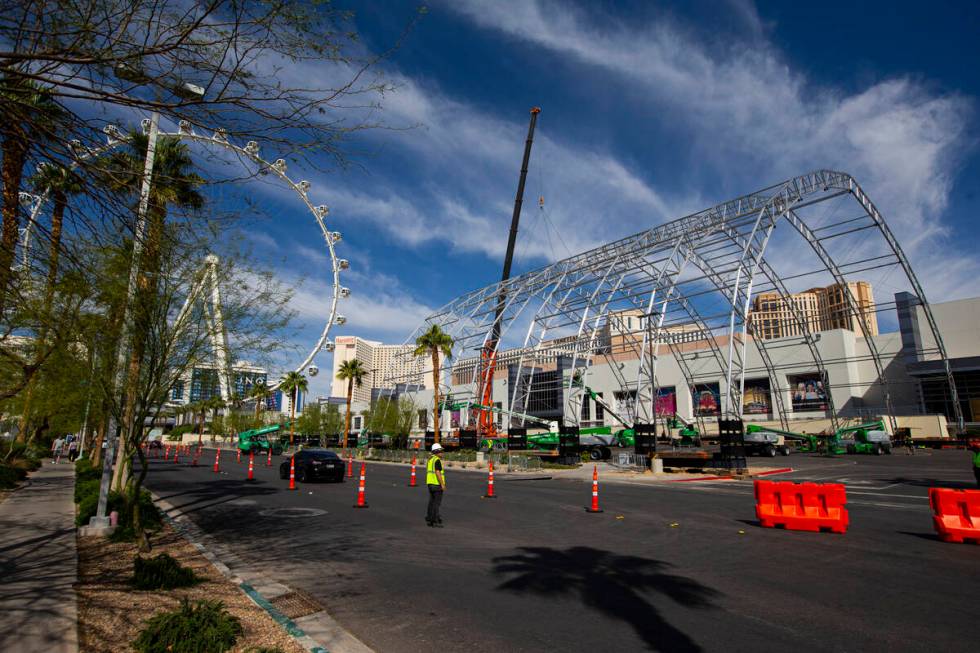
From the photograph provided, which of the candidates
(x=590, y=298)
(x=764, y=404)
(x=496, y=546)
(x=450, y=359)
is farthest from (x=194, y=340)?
(x=764, y=404)

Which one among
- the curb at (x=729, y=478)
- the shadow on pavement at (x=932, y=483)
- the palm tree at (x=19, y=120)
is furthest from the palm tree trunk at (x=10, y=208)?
the shadow on pavement at (x=932, y=483)

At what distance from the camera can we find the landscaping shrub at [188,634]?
488 cm

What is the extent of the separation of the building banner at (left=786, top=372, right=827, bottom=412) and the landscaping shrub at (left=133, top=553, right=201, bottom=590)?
65317 mm

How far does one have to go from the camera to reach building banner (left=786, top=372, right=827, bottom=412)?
200ft

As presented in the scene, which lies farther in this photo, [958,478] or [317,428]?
[317,428]

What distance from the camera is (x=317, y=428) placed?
7731cm

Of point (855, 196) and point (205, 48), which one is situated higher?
point (855, 196)

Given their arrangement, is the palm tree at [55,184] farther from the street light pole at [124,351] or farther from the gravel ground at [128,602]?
the gravel ground at [128,602]

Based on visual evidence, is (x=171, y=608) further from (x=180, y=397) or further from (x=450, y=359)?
(x=450, y=359)

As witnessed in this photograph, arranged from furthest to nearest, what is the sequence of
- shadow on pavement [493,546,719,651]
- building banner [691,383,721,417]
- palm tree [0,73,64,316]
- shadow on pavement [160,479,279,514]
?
building banner [691,383,721,417]
shadow on pavement [160,479,279,514]
shadow on pavement [493,546,719,651]
palm tree [0,73,64,316]

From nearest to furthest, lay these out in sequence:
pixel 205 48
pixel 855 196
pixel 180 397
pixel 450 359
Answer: pixel 205 48 < pixel 180 397 < pixel 855 196 < pixel 450 359

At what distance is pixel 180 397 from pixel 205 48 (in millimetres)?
8340

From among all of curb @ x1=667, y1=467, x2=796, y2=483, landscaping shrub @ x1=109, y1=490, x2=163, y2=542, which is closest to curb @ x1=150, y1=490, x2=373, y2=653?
landscaping shrub @ x1=109, y1=490, x2=163, y2=542

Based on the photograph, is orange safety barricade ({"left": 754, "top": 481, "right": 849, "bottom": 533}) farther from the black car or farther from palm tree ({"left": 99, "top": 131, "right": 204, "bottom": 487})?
the black car
